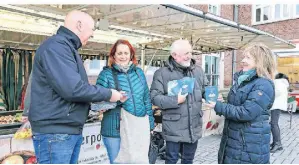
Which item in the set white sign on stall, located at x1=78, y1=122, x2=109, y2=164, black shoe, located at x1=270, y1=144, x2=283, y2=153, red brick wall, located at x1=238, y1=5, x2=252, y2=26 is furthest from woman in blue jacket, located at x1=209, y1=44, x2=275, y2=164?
red brick wall, located at x1=238, y1=5, x2=252, y2=26

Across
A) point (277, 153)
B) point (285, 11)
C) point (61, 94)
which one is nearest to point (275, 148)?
point (277, 153)

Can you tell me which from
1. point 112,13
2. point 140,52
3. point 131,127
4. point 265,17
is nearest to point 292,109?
point 140,52

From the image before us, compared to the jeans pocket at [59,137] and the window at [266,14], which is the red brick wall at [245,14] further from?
the jeans pocket at [59,137]

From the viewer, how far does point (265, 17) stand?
52.6 ft

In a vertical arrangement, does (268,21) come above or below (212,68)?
above

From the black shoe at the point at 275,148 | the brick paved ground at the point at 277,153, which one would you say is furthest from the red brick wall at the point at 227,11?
the black shoe at the point at 275,148

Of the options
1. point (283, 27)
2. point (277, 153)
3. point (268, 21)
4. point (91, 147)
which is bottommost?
point (277, 153)

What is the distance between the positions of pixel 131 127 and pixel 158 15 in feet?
7.32

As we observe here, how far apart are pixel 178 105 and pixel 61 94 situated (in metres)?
1.27

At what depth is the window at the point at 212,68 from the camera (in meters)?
14.4

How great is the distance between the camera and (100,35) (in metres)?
→ 5.66

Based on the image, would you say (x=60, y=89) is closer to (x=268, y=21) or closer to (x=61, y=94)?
(x=61, y=94)

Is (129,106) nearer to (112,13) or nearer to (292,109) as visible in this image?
(112,13)

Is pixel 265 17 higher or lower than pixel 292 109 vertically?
higher
